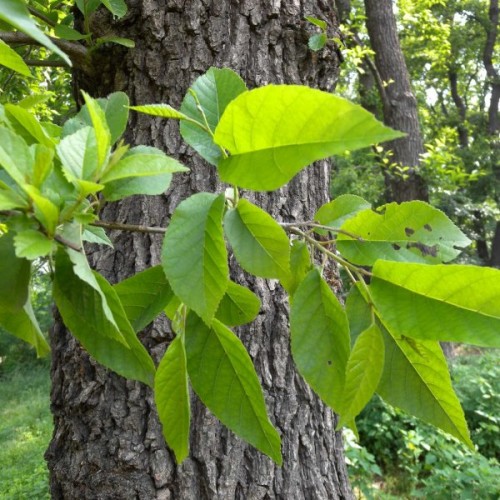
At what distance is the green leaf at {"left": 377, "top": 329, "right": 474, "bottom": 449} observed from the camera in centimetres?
48

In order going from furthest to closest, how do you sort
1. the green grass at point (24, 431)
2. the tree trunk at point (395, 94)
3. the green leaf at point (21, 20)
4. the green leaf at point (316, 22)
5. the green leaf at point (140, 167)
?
the tree trunk at point (395, 94) < the green grass at point (24, 431) < the green leaf at point (316, 22) < the green leaf at point (140, 167) < the green leaf at point (21, 20)

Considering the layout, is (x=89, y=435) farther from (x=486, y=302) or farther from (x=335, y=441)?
(x=486, y=302)

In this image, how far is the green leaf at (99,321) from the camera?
41cm

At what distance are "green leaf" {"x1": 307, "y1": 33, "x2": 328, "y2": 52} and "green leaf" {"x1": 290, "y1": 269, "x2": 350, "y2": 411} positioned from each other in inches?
37.1

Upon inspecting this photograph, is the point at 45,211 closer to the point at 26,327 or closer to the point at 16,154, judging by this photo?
the point at 16,154

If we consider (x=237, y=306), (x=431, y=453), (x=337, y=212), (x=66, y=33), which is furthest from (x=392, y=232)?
(x=431, y=453)

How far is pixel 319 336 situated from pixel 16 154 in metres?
0.28

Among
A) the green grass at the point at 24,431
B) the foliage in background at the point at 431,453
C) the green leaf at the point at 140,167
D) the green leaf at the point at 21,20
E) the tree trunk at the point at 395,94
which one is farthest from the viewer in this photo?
the tree trunk at the point at 395,94

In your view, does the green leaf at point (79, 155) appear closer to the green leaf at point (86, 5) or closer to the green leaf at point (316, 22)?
the green leaf at point (86, 5)

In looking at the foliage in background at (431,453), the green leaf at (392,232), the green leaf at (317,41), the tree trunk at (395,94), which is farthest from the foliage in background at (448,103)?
the green leaf at (392,232)

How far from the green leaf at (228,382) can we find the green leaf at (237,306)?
40 millimetres

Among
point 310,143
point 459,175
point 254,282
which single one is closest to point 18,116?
point 310,143

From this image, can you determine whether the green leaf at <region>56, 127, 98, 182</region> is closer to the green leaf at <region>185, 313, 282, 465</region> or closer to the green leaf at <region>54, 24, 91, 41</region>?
the green leaf at <region>185, 313, 282, 465</region>

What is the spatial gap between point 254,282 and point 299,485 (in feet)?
1.43
